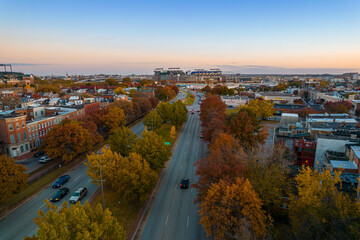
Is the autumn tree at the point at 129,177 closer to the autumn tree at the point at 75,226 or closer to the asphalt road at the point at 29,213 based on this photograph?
the asphalt road at the point at 29,213

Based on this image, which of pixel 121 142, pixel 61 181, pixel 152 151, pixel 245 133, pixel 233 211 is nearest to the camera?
pixel 233 211

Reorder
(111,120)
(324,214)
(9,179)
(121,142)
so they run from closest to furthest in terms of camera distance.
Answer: (324,214), (9,179), (121,142), (111,120)

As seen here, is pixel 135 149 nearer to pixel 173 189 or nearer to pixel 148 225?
pixel 173 189

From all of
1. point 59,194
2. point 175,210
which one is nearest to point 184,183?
point 175,210

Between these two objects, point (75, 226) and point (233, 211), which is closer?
point (75, 226)

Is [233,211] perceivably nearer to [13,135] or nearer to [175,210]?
[175,210]

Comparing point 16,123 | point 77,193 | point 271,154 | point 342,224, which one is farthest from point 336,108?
point 16,123
